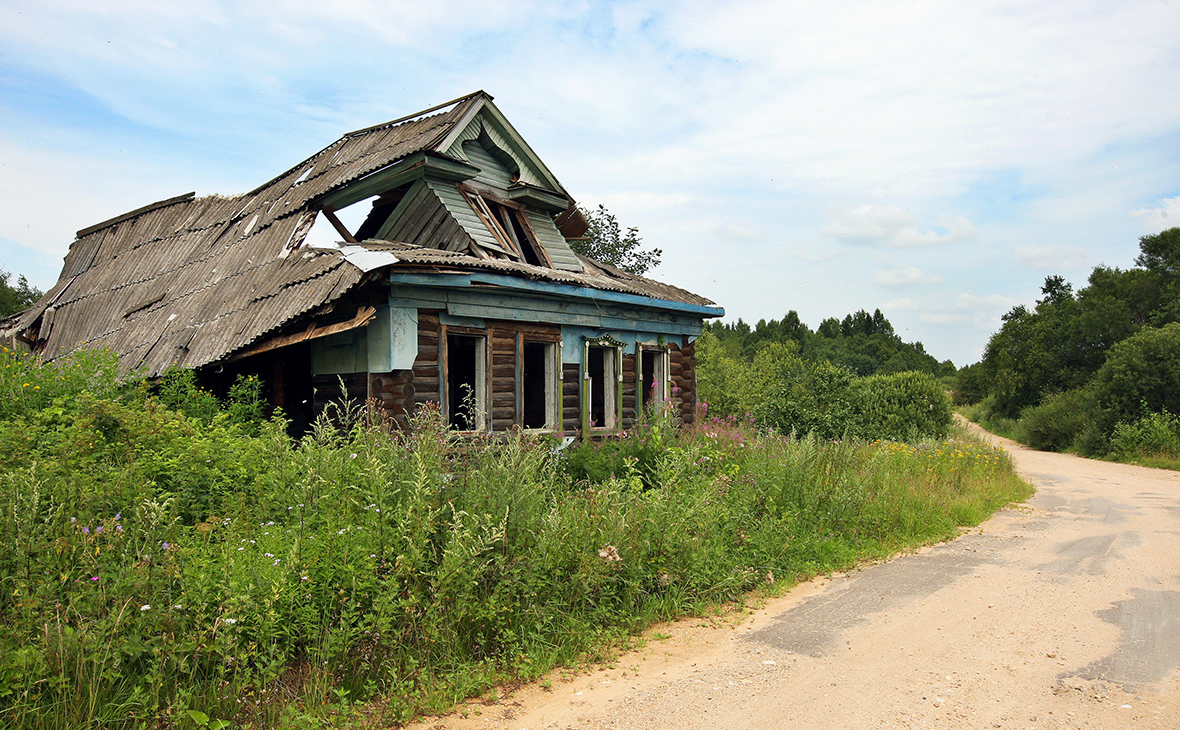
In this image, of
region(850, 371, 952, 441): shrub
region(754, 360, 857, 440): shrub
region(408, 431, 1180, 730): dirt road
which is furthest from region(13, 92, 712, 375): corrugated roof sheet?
region(850, 371, 952, 441): shrub

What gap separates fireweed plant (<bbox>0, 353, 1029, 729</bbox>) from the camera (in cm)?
349

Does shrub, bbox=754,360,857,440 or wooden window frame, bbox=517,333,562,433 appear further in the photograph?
shrub, bbox=754,360,857,440

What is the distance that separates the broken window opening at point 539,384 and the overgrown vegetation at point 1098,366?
17409 millimetres

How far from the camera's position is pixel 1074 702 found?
13.2ft

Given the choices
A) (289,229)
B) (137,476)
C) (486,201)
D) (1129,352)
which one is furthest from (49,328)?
(1129,352)

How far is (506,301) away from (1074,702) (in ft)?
25.5

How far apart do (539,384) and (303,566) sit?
9.14 metres

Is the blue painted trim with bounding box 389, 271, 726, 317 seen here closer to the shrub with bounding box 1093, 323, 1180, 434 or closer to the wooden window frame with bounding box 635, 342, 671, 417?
the wooden window frame with bounding box 635, 342, 671, 417

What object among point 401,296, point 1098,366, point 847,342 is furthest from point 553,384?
point 847,342

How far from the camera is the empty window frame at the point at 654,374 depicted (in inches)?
520

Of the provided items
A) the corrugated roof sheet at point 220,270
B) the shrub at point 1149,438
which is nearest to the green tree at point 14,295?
the corrugated roof sheet at point 220,270

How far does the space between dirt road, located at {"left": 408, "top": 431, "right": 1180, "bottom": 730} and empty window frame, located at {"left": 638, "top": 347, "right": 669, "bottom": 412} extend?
6160 millimetres

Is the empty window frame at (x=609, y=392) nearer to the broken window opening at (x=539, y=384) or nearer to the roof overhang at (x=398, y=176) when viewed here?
the broken window opening at (x=539, y=384)

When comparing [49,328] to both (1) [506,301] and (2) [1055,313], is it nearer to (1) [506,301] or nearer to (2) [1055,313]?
(1) [506,301]
